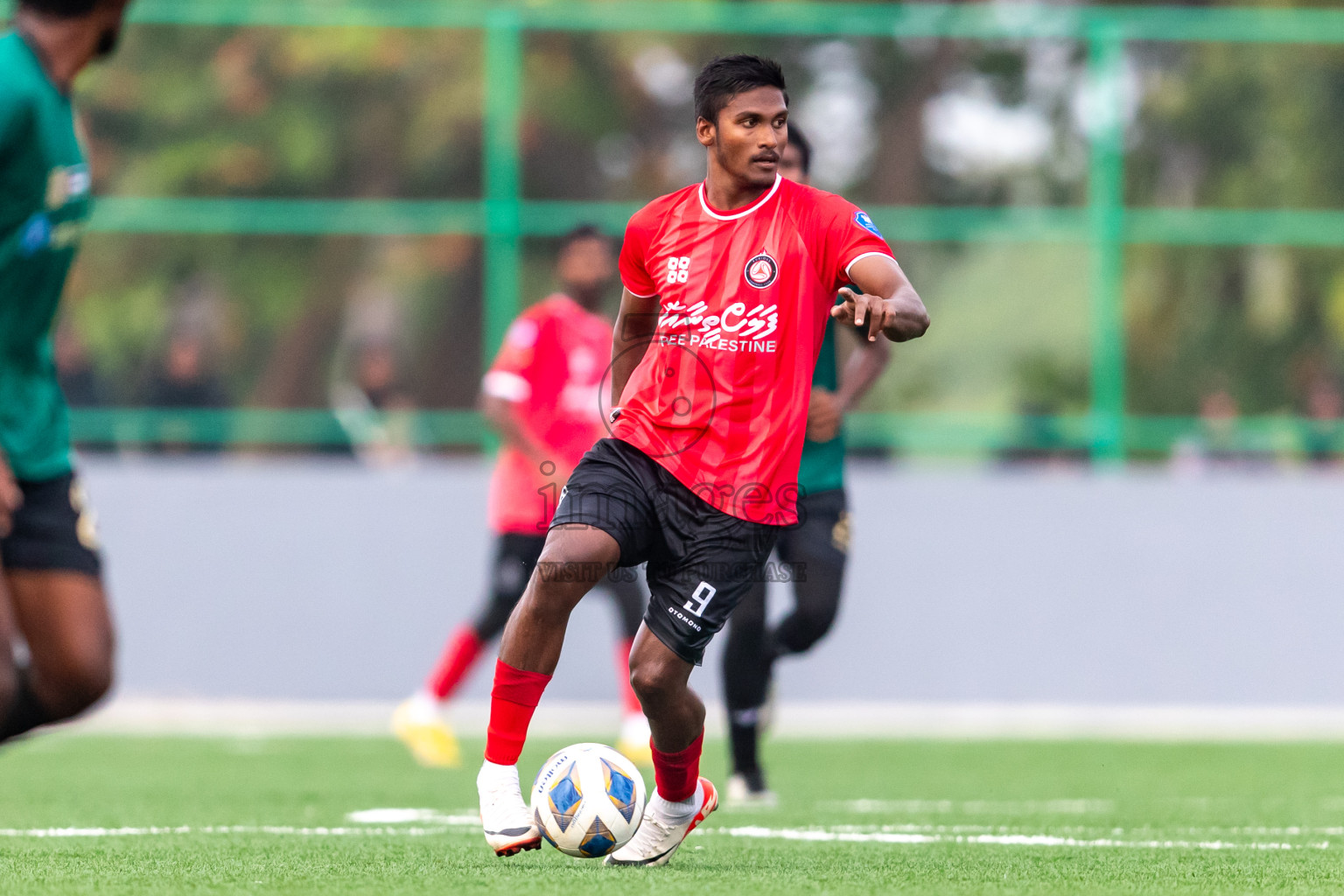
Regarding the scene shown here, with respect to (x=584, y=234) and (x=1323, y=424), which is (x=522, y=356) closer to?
(x=584, y=234)

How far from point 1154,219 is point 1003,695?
332cm

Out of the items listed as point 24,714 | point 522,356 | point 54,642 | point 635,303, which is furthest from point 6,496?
point 522,356

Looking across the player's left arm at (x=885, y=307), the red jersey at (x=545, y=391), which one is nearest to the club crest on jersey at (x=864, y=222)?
the player's left arm at (x=885, y=307)

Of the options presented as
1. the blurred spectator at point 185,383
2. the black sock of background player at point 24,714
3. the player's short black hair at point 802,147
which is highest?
the player's short black hair at point 802,147

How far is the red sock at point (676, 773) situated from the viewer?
5.30 meters

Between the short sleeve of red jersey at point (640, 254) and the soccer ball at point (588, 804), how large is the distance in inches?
50.8

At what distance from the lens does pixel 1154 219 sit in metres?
12.8

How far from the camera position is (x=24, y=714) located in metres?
4.42

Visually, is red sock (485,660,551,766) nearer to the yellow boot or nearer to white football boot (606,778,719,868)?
white football boot (606,778,719,868)

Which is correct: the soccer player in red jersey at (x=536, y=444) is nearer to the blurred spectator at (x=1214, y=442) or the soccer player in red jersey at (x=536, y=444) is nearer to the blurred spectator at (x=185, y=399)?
the blurred spectator at (x=185, y=399)

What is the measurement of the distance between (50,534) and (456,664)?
4804mm

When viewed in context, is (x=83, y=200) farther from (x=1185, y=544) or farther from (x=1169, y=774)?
(x=1185, y=544)

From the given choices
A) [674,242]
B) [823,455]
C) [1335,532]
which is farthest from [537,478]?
[1335,532]

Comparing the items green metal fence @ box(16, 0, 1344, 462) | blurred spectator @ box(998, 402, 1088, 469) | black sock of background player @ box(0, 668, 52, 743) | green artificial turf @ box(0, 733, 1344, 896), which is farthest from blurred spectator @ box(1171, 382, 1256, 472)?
black sock of background player @ box(0, 668, 52, 743)
